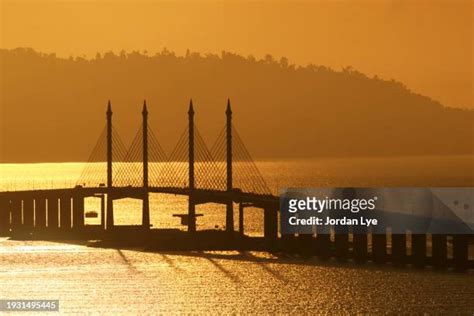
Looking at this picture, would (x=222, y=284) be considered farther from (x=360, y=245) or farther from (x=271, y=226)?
(x=271, y=226)

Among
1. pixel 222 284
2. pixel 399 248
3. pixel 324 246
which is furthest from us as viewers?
pixel 324 246

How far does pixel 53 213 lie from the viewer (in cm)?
15775

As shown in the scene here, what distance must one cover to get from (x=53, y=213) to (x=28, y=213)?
3.14 metres

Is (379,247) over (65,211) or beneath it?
over

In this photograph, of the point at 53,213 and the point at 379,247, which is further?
the point at 53,213

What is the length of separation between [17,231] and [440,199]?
47279mm

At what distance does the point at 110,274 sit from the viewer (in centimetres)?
10819

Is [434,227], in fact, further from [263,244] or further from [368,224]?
[263,244]

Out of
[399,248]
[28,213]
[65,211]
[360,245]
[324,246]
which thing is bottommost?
[28,213]

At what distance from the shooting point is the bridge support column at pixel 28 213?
157750mm

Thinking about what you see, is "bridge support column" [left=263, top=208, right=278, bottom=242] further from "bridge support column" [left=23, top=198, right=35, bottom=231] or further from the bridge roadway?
"bridge support column" [left=23, top=198, right=35, bottom=231]

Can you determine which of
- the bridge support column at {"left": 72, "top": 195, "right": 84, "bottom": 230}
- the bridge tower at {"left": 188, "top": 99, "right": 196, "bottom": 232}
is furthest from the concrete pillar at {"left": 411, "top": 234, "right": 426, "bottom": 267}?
the bridge support column at {"left": 72, "top": 195, "right": 84, "bottom": 230}

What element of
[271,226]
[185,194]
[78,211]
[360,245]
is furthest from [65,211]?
[360,245]

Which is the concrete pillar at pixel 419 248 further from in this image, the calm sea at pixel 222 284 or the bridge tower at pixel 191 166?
the bridge tower at pixel 191 166
